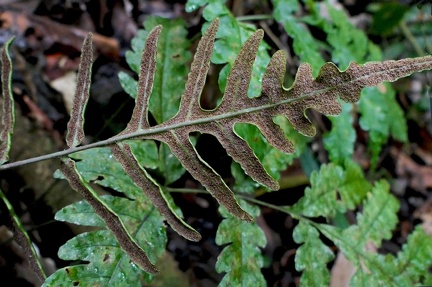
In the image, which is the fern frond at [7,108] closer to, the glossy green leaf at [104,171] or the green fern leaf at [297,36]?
the glossy green leaf at [104,171]

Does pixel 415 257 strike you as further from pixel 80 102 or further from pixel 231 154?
pixel 80 102

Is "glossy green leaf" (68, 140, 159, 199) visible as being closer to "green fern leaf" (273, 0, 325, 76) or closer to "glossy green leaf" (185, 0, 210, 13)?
"glossy green leaf" (185, 0, 210, 13)

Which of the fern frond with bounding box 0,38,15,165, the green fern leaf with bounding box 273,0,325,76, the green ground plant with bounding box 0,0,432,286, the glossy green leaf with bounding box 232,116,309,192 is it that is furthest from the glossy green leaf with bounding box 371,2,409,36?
the fern frond with bounding box 0,38,15,165

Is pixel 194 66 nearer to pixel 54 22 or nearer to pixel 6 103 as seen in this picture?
pixel 6 103

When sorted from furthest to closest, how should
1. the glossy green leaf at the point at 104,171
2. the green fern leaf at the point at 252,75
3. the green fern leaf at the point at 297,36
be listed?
the green fern leaf at the point at 297,36 < the green fern leaf at the point at 252,75 < the glossy green leaf at the point at 104,171

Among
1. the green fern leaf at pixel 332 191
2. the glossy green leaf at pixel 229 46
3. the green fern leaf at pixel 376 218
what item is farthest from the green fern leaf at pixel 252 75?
the green fern leaf at pixel 376 218

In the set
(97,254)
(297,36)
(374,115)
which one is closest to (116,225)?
(97,254)

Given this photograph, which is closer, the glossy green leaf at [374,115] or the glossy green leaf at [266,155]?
the glossy green leaf at [266,155]

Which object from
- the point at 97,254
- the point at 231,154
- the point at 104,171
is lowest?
the point at 97,254
